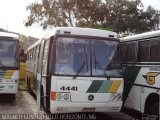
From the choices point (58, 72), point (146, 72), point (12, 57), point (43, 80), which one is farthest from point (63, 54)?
point (12, 57)

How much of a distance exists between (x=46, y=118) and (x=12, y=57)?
399 cm

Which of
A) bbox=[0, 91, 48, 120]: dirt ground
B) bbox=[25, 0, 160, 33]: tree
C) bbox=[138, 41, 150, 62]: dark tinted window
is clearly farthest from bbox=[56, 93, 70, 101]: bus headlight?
bbox=[25, 0, 160, 33]: tree

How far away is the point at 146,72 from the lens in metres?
11.4

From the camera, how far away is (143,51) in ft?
39.5

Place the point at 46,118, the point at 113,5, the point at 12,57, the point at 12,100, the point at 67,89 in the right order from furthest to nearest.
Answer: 1. the point at 113,5
2. the point at 12,100
3. the point at 12,57
4. the point at 46,118
5. the point at 67,89

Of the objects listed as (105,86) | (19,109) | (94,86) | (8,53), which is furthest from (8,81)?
(105,86)

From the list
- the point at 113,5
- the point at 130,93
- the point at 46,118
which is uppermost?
the point at 113,5

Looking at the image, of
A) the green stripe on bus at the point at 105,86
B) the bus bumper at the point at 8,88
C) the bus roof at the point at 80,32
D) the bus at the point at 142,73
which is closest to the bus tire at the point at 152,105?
the bus at the point at 142,73

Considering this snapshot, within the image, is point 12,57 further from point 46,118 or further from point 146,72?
point 146,72

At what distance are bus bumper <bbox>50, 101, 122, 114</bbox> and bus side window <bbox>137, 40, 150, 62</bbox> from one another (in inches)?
60.5

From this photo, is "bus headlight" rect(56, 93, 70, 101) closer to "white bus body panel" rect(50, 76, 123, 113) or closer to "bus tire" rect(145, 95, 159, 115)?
"white bus body panel" rect(50, 76, 123, 113)

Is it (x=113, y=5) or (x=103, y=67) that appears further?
(x=113, y=5)

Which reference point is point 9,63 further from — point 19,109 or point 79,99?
point 79,99

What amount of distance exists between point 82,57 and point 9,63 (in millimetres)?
4856
